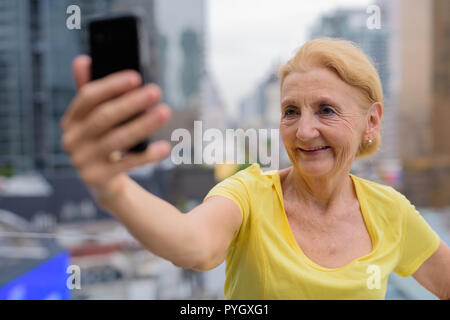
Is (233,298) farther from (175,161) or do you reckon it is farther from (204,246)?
(175,161)

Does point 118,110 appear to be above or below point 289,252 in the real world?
above

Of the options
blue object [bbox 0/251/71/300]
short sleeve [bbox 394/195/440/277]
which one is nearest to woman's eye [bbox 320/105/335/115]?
short sleeve [bbox 394/195/440/277]

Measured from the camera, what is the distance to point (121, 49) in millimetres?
501

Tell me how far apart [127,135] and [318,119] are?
533 millimetres

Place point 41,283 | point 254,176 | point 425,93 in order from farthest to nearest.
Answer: point 425,93 → point 41,283 → point 254,176

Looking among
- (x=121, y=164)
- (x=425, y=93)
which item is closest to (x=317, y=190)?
(x=121, y=164)

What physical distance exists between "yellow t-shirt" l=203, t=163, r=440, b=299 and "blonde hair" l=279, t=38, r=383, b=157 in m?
0.26

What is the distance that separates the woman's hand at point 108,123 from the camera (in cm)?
48

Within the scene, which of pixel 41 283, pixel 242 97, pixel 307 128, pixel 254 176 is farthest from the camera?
pixel 41 283

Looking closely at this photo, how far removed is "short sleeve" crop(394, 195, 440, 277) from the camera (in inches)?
40.8

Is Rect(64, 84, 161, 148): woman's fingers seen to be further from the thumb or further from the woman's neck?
the woman's neck

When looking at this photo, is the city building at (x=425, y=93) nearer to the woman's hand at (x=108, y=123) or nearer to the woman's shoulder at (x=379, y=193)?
the woman's shoulder at (x=379, y=193)

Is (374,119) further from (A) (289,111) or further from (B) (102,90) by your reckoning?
(B) (102,90)

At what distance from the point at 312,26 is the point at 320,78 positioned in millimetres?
571
